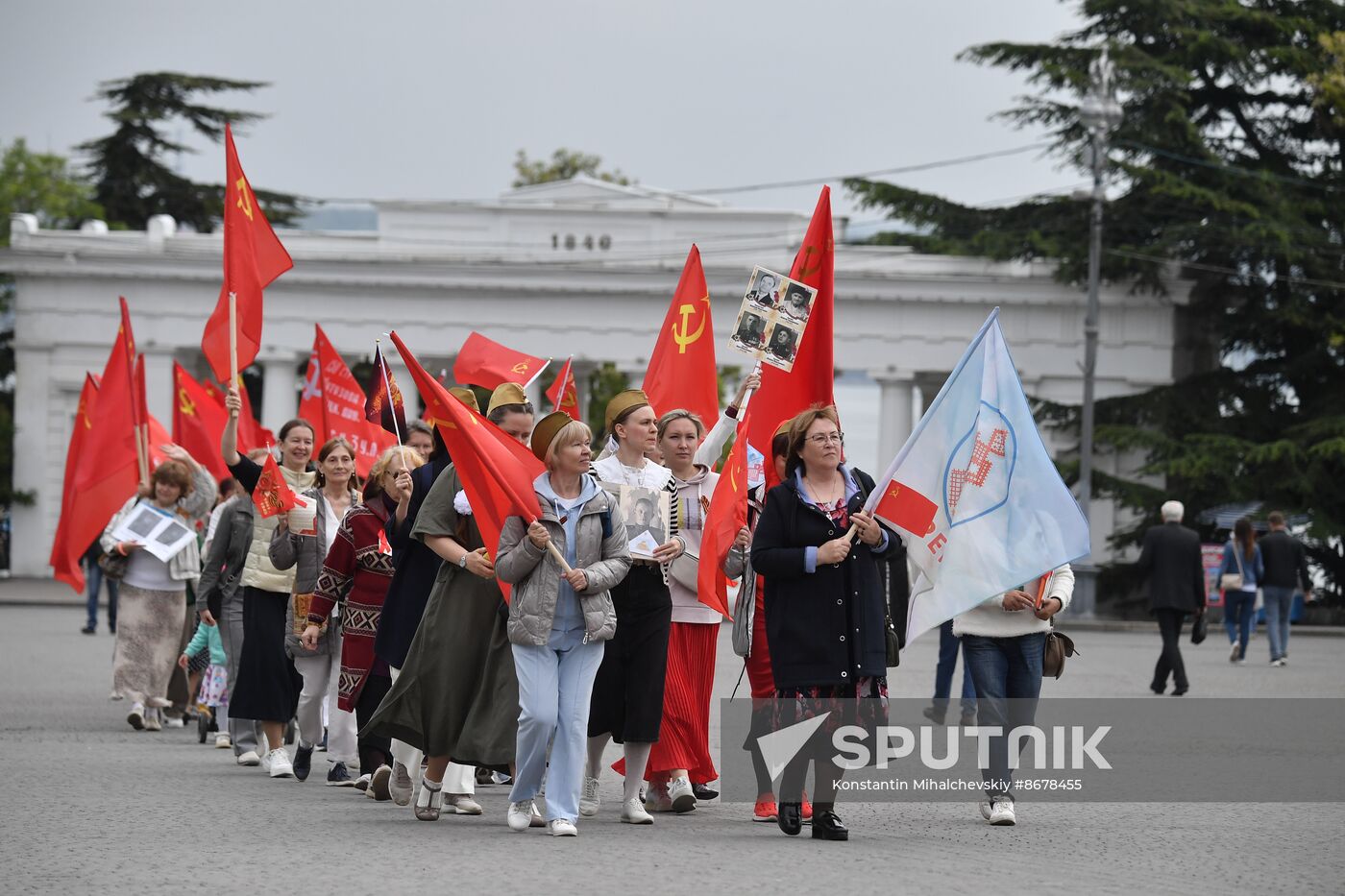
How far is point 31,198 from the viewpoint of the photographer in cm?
5641

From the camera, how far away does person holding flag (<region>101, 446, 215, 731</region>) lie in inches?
584

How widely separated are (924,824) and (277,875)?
3.17 meters

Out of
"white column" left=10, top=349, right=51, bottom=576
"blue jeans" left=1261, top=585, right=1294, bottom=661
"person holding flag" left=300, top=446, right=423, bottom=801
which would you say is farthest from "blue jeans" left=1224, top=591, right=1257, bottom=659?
"white column" left=10, top=349, right=51, bottom=576

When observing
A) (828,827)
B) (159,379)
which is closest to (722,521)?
(828,827)

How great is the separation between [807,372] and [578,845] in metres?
3.98

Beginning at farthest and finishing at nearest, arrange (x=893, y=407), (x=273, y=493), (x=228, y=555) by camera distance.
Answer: (x=893, y=407)
(x=228, y=555)
(x=273, y=493)

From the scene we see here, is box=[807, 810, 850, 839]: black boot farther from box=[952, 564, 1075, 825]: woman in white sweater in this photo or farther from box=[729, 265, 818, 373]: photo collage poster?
box=[729, 265, 818, 373]: photo collage poster

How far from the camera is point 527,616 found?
900 cm

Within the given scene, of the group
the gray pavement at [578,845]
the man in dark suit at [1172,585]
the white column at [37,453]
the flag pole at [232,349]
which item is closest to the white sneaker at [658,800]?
the gray pavement at [578,845]

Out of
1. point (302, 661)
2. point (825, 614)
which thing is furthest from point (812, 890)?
point (302, 661)

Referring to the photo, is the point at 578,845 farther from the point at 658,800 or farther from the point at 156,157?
the point at 156,157

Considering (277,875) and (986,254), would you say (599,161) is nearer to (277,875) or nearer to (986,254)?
(986,254)

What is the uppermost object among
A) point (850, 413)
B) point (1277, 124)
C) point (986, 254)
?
point (1277, 124)

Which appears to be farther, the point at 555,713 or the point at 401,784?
the point at 401,784
